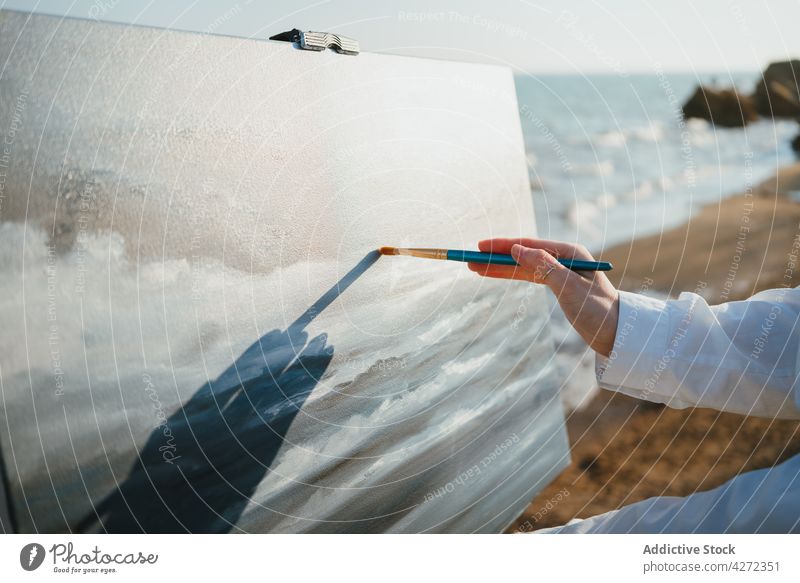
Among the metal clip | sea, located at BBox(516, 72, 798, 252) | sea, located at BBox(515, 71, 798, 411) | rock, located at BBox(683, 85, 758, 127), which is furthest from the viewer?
rock, located at BBox(683, 85, 758, 127)

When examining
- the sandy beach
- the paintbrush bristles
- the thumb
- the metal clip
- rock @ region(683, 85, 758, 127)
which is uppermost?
rock @ region(683, 85, 758, 127)

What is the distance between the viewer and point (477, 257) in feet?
3.01

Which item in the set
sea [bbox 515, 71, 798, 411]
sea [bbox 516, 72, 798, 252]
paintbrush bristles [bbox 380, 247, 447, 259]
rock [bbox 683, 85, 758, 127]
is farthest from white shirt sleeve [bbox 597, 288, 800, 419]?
rock [bbox 683, 85, 758, 127]

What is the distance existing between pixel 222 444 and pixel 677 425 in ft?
5.21

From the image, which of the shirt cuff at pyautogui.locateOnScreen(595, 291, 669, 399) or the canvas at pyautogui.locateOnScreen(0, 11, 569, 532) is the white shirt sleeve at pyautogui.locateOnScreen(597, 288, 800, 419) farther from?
the canvas at pyautogui.locateOnScreen(0, 11, 569, 532)

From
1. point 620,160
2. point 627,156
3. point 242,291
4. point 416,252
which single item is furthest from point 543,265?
point 627,156

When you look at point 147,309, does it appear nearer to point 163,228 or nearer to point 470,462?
point 163,228

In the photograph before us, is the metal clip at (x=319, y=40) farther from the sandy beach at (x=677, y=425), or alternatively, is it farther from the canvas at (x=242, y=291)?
the sandy beach at (x=677, y=425)

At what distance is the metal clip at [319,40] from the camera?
0.85 m

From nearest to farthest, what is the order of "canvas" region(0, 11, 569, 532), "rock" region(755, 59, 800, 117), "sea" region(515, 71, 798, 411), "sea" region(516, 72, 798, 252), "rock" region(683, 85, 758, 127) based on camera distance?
"canvas" region(0, 11, 569, 532), "sea" region(515, 71, 798, 411), "sea" region(516, 72, 798, 252), "rock" region(755, 59, 800, 117), "rock" region(683, 85, 758, 127)

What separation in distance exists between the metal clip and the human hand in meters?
0.32

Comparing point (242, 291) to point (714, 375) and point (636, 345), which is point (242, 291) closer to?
point (636, 345)

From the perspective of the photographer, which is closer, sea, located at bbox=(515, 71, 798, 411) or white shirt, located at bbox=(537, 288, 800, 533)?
white shirt, located at bbox=(537, 288, 800, 533)

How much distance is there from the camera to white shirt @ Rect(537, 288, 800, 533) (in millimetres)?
878
